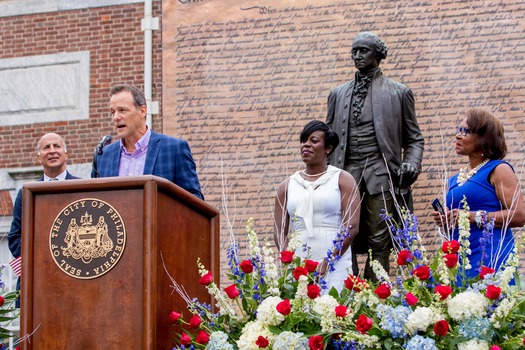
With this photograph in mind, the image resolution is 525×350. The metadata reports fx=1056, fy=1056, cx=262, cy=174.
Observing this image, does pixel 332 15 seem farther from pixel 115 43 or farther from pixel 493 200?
pixel 493 200

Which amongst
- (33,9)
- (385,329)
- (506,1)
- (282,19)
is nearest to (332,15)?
(282,19)

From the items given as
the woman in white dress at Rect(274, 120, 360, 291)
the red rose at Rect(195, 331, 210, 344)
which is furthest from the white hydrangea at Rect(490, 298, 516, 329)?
the woman in white dress at Rect(274, 120, 360, 291)

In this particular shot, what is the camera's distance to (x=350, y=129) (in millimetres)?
7082

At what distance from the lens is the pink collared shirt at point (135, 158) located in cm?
503

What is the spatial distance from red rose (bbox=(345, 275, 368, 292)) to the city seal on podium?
852mm

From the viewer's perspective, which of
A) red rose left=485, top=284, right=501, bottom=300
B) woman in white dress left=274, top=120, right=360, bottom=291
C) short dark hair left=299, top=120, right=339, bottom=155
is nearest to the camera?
red rose left=485, top=284, right=501, bottom=300

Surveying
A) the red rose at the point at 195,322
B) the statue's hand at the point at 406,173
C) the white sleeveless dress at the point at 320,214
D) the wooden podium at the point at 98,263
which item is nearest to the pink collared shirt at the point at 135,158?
the wooden podium at the point at 98,263

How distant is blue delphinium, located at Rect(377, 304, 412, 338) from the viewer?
12.1 ft

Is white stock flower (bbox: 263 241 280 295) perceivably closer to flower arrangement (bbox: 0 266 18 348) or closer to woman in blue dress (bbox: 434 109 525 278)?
flower arrangement (bbox: 0 266 18 348)

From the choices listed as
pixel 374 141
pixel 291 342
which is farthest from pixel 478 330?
pixel 374 141

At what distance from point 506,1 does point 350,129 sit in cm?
361

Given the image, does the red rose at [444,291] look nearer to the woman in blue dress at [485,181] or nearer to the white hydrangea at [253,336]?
the white hydrangea at [253,336]

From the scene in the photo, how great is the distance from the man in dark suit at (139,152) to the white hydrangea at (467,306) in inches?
62.9

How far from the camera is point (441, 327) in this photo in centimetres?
365
